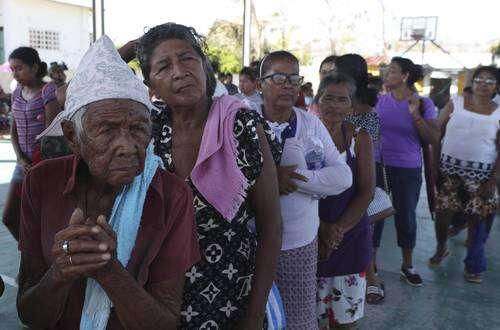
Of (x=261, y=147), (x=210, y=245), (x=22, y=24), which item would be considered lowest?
(x=210, y=245)

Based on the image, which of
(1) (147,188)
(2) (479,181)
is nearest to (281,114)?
(1) (147,188)

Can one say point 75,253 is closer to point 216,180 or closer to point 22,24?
point 216,180

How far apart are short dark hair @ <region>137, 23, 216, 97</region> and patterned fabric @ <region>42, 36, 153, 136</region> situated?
1.16 feet

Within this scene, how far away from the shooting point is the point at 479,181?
414 cm

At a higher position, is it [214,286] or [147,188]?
[147,188]

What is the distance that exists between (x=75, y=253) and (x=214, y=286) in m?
0.63

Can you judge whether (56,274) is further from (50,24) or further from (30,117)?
(50,24)

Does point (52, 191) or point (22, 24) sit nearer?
point (52, 191)

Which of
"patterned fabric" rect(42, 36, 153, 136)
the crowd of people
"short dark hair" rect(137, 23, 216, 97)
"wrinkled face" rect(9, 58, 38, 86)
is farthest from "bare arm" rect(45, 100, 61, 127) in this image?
"patterned fabric" rect(42, 36, 153, 136)

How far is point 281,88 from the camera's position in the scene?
2191 mm

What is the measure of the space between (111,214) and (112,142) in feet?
0.62

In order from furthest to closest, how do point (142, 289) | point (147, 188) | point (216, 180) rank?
point (216, 180)
point (147, 188)
point (142, 289)

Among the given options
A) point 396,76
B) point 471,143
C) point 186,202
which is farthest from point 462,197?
point 186,202

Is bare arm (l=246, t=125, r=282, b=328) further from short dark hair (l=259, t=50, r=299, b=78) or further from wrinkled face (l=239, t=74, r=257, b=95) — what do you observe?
wrinkled face (l=239, t=74, r=257, b=95)
